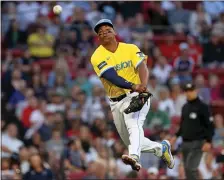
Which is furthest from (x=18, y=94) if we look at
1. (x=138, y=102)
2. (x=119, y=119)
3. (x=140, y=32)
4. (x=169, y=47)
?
(x=138, y=102)

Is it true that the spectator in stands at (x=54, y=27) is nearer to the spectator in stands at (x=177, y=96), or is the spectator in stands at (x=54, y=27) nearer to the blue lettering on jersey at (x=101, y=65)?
the spectator in stands at (x=177, y=96)

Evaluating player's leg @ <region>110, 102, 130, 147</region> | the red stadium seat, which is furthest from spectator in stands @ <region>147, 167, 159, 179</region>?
player's leg @ <region>110, 102, 130, 147</region>

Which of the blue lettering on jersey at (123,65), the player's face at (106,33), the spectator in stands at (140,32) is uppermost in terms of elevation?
the spectator in stands at (140,32)

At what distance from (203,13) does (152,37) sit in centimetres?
182

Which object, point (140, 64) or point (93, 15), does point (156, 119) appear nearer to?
point (93, 15)

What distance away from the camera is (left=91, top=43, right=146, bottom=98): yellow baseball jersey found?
11.6 metres

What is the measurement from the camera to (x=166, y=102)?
1902 centimetres

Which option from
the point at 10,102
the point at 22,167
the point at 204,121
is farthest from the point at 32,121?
the point at 204,121

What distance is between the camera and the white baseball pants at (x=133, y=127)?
458 inches

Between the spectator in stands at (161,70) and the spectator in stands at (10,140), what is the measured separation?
159 inches

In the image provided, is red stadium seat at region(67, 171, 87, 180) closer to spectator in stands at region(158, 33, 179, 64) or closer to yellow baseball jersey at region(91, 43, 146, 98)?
yellow baseball jersey at region(91, 43, 146, 98)

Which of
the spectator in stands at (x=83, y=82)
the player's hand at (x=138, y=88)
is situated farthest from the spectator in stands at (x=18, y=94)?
the player's hand at (x=138, y=88)

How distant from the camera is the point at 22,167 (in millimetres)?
16562

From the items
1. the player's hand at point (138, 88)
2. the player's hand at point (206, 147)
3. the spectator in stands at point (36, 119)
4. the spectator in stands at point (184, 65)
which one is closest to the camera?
the player's hand at point (138, 88)
